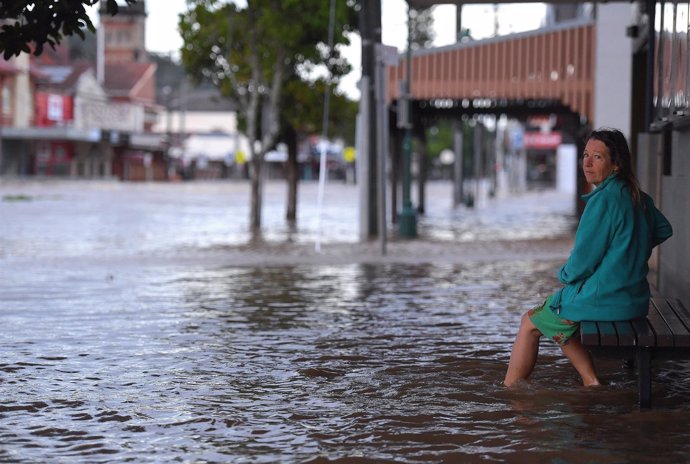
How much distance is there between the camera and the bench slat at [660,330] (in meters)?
6.70

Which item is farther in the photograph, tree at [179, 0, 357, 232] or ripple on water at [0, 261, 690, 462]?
tree at [179, 0, 357, 232]

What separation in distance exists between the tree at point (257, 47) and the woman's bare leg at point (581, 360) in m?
19.0

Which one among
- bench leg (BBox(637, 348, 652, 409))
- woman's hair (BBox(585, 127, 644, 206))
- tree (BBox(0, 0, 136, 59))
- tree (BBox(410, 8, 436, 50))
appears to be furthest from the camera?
tree (BBox(410, 8, 436, 50))

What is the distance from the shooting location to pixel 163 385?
7.75 meters

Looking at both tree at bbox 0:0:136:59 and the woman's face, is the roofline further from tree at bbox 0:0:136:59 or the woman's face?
the woman's face

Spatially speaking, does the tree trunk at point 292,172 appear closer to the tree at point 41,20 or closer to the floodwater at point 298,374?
the floodwater at point 298,374

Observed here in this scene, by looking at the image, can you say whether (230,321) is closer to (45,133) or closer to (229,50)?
(229,50)

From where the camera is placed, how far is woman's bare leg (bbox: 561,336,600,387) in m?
7.38

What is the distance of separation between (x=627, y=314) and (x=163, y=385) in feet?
8.78

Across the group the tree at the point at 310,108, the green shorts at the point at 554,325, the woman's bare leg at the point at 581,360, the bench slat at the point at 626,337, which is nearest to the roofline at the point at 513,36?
the tree at the point at 310,108

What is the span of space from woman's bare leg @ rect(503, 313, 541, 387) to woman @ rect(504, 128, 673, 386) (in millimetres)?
234

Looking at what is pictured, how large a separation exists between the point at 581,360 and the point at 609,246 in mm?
897

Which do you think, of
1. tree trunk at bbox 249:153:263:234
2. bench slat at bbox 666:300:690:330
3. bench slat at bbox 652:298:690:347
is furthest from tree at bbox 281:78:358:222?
bench slat at bbox 652:298:690:347

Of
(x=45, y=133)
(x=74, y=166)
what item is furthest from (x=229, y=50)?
(x=74, y=166)
